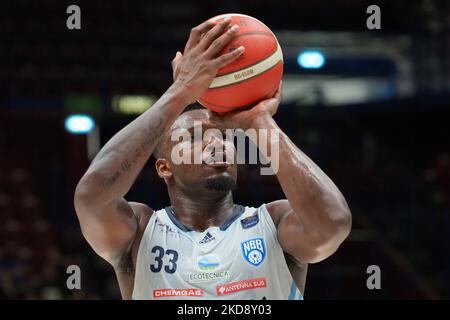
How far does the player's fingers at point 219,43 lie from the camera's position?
369 cm

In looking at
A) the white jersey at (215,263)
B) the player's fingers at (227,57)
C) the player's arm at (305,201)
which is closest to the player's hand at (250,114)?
the player's arm at (305,201)

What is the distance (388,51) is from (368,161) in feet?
14.5

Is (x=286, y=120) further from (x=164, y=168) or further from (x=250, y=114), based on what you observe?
(x=250, y=114)

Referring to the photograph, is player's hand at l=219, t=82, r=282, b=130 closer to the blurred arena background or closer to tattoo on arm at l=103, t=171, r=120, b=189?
tattoo on arm at l=103, t=171, r=120, b=189

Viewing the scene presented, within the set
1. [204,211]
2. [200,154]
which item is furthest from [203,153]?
[204,211]

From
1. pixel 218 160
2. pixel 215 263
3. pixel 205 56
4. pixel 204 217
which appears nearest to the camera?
pixel 205 56

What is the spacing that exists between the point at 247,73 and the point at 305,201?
0.66 metres

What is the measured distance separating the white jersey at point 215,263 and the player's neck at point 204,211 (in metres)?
0.08

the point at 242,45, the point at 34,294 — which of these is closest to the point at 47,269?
the point at 34,294

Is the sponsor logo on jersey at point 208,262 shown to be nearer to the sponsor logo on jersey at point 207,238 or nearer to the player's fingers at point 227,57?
the sponsor logo on jersey at point 207,238

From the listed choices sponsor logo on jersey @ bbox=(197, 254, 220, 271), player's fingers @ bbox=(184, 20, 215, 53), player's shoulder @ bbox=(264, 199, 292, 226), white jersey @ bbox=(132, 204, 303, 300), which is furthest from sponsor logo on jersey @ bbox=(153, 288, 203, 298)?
player's fingers @ bbox=(184, 20, 215, 53)

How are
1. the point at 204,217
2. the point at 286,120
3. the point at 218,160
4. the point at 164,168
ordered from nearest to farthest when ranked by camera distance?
the point at 218,160, the point at 204,217, the point at 164,168, the point at 286,120

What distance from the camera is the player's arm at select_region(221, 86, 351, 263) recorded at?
3.58 meters

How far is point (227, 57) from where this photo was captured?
368 cm
